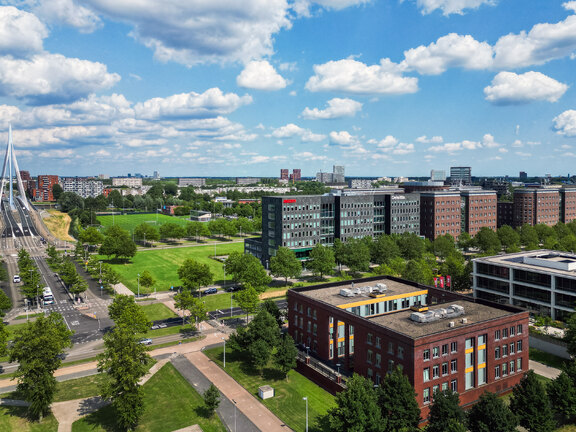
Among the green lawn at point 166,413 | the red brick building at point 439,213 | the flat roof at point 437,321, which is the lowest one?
the green lawn at point 166,413

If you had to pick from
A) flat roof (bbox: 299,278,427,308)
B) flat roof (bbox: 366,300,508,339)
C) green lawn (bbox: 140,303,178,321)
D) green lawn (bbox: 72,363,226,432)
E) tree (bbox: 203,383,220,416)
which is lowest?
green lawn (bbox: 72,363,226,432)

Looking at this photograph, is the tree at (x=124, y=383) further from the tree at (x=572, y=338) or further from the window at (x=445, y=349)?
the tree at (x=572, y=338)

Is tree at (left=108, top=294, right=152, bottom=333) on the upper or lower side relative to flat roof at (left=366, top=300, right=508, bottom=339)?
lower

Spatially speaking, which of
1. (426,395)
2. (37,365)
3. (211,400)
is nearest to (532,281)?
(426,395)

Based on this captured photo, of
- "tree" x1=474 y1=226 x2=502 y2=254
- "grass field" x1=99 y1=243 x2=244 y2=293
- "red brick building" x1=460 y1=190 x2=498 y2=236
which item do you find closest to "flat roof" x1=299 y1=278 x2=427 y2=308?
"grass field" x1=99 y1=243 x2=244 y2=293

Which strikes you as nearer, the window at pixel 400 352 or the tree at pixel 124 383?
the tree at pixel 124 383

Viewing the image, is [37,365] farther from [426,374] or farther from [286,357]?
[426,374]

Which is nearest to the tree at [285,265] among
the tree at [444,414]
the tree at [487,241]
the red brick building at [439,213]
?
the tree at [487,241]

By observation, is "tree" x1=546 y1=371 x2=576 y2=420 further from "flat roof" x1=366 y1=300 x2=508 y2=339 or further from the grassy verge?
the grassy verge
